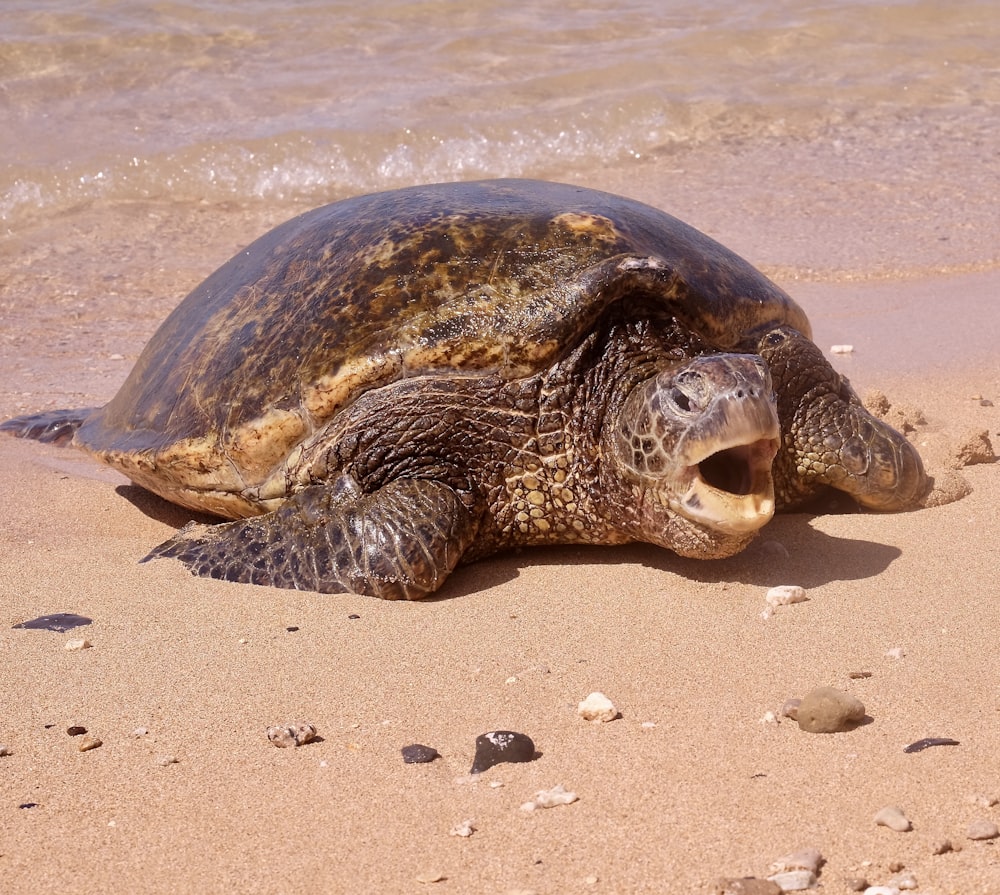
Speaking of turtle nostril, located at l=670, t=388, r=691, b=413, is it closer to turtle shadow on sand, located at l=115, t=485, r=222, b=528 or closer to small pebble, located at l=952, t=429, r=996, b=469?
small pebble, located at l=952, t=429, r=996, b=469

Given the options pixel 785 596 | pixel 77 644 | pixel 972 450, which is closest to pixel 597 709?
pixel 785 596

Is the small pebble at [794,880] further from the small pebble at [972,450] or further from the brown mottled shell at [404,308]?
the small pebble at [972,450]

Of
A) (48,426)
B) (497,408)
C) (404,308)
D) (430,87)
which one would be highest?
(430,87)

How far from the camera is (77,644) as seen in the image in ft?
10.7

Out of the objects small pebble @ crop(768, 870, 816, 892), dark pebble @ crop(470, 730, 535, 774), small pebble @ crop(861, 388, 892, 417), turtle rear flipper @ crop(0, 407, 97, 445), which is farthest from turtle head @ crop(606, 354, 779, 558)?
turtle rear flipper @ crop(0, 407, 97, 445)

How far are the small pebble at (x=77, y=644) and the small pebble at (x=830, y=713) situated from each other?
6.00ft

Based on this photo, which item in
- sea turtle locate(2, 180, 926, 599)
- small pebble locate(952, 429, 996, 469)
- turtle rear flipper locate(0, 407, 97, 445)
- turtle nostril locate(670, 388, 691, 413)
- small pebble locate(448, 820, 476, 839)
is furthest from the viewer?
turtle rear flipper locate(0, 407, 97, 445)

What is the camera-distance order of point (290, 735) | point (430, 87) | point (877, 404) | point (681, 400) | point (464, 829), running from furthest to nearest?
point (430, 87)
point (877, 404)
point (681, 400)
point (290, 735)
point (464, 829)

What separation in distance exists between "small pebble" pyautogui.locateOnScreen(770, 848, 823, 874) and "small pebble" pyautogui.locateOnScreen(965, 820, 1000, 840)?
0.91 feet

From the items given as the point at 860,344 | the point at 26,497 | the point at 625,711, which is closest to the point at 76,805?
the point at 625,711

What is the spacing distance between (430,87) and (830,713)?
10901 mm

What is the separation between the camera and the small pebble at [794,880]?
210 centimetres

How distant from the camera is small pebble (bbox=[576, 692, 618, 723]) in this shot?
2.84 metres

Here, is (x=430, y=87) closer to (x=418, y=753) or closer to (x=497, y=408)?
(x=497, y=408)
